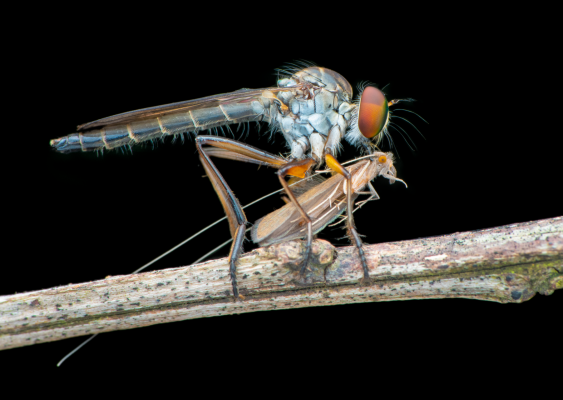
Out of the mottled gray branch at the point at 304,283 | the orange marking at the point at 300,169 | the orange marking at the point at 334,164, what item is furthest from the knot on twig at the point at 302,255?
the orange marking at the point at 300,169

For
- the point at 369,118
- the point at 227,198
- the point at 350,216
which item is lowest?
the point at 350,216

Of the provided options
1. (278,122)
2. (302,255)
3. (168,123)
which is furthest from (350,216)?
(168,123)

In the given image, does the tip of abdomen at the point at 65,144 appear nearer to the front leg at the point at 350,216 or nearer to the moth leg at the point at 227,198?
the moth leg at the point at 227,198

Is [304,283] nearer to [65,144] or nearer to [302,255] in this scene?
[302,255]

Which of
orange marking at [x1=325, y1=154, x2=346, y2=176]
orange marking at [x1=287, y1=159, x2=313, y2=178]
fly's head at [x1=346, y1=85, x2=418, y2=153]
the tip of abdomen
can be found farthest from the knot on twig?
the tip of abdomen

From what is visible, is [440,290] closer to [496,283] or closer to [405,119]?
[496,283]

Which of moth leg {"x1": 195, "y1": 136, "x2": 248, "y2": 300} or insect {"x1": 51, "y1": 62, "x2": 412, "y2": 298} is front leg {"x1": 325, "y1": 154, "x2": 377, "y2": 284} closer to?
insect {"x1": 51, "y1": 62, "x2": 412, "y2": 298}

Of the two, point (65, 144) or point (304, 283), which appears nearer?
point (304, 283)
